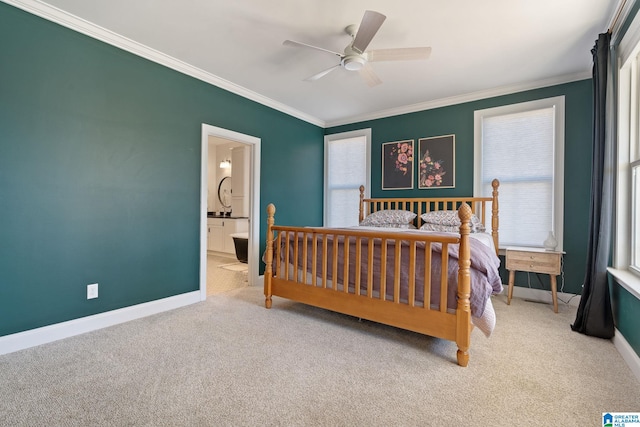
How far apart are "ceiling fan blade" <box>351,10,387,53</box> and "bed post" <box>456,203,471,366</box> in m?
1.29

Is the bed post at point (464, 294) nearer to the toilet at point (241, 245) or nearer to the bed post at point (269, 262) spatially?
the bed post at point (269, 262)

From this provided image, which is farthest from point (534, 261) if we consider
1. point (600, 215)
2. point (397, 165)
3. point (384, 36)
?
point (384, 36)

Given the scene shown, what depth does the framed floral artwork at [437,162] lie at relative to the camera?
12.9ft

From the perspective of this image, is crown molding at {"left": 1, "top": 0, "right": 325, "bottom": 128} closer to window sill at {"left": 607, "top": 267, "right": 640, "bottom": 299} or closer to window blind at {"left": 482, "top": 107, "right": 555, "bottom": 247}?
window blind at {"left": 482, "top": 107, "right": 555, "bottom": 247}

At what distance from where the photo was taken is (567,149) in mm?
3207

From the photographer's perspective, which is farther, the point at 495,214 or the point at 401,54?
the point at 495,214

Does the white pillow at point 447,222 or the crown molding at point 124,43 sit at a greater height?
the crown molding at point 124,43

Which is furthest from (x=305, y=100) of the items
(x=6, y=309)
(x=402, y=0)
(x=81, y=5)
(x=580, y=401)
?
(x=580, y=401)

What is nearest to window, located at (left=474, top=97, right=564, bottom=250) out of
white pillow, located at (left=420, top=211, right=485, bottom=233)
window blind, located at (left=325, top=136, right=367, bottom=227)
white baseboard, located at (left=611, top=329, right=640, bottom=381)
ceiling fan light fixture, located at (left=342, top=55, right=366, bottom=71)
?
white pillow, located at (left=420, top=211, right=485, bottom=233)

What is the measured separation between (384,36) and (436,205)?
2.22 m

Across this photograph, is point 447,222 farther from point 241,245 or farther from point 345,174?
point 241,245

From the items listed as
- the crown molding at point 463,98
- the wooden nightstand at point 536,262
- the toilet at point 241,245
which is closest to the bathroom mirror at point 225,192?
the toilet at point 241,245

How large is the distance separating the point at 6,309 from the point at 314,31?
3093mm

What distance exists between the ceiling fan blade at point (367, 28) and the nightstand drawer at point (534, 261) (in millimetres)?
2571
